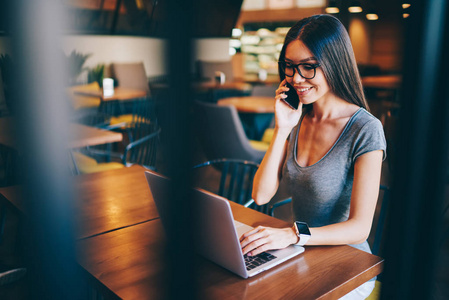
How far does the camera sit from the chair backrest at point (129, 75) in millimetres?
6410

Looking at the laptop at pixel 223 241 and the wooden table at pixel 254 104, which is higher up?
the wooden table at pixel 254 104

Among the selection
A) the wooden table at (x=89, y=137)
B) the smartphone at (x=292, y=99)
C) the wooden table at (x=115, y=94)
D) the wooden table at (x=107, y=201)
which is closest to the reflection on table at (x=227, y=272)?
the wooden table at (x=107, y=201)

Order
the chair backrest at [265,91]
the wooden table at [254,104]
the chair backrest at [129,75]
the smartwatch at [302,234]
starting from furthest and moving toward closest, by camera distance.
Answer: the chair backrest at [129,75], the chair backrest at [265,91], the wooden table at [254,104], the smartwatch at [302,234]

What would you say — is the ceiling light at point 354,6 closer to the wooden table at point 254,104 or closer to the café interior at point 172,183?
the wooden table at point 254,104

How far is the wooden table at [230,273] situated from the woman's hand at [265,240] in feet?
0.18

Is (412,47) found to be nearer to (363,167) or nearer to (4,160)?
(363,167)

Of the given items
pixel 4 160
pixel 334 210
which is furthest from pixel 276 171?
pixel 4 160

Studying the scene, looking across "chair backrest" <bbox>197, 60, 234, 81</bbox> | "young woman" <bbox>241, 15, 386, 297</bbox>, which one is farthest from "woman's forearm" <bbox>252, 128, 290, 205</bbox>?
"chair backrest" <bbox>197, 60, 234, 81</bbox>

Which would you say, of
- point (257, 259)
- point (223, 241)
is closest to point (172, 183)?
point (223, 241)

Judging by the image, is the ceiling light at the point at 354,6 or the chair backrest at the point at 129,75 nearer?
the ceiling light at the point at 354,6

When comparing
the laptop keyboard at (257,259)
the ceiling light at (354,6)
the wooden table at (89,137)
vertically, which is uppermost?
the ceiling light at (354,6)

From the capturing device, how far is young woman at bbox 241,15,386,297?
4.08 ft

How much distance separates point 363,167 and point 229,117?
1.93 metres

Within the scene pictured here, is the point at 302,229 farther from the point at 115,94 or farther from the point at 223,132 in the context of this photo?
the point at 115,94
